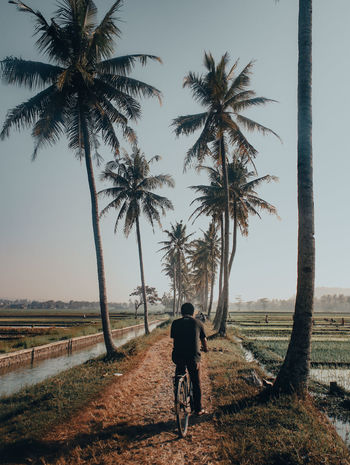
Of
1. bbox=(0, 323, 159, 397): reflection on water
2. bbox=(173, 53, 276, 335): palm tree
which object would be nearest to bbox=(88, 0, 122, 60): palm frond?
bbox=(173, 53, 276, 335): palm tree

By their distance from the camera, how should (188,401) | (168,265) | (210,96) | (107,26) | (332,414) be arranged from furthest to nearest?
(168,265) < (210,96) < (107,26) < (332,414) < (188,401)

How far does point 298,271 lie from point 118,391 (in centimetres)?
553

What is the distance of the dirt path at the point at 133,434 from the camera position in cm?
435

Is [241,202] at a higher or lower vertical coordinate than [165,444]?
higher

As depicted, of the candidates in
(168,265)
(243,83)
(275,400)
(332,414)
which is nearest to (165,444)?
(275,400)

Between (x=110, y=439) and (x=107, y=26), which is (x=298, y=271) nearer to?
(x=110, y=439)

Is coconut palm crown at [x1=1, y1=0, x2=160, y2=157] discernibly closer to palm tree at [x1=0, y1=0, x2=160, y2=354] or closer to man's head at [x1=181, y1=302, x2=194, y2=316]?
palm tree at [x1=0, y1=0, x2=160, y2=354]

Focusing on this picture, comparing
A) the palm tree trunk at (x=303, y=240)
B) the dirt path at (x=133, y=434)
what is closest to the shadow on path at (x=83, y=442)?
the dirt path at (x=133, y=434)

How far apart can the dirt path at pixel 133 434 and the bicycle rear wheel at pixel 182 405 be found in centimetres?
17

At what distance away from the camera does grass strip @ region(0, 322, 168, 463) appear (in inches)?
192

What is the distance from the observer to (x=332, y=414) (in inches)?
264

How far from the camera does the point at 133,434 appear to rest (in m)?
5.10

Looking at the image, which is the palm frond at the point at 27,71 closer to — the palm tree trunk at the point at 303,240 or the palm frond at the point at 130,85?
the palm frond at the point at 130,85

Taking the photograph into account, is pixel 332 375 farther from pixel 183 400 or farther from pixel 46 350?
pixel 46 350
